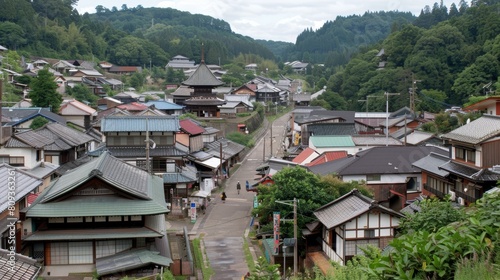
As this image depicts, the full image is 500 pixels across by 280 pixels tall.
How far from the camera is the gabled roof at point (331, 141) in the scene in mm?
35181

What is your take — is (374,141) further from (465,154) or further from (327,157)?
(465,154)

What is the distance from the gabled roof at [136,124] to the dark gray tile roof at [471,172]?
13.1 metres

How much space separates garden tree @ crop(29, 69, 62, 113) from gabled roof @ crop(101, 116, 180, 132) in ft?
51.1

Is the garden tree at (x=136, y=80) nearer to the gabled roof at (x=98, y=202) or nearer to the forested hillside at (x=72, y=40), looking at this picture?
the forested hillside at (x=72, y=40)

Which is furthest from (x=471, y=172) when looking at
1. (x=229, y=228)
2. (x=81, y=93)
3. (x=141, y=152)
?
(x=81, y=93)

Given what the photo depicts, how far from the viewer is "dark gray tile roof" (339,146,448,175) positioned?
2731cm

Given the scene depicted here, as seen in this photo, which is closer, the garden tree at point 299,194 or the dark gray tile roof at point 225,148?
the garden tree at point 299,194

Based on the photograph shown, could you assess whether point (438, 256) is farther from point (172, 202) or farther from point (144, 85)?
point (144, 85)

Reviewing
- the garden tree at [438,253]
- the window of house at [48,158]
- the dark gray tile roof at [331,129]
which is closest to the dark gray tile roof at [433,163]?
the dark gray tile roof at [331,129]

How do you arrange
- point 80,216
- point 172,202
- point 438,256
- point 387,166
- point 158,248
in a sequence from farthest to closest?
point 172,202
point 387,166
point 158,248
point 80,216
point 438,256

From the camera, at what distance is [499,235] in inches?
270

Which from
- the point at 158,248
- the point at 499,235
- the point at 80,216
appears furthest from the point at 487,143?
the point at 499,235

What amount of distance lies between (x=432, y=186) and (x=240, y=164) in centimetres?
2117

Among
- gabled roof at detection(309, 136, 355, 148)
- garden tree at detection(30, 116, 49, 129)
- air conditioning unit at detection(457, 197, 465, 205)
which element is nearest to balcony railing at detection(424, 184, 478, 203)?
air conditioning unit at detection(457, 197, 465, 205)
